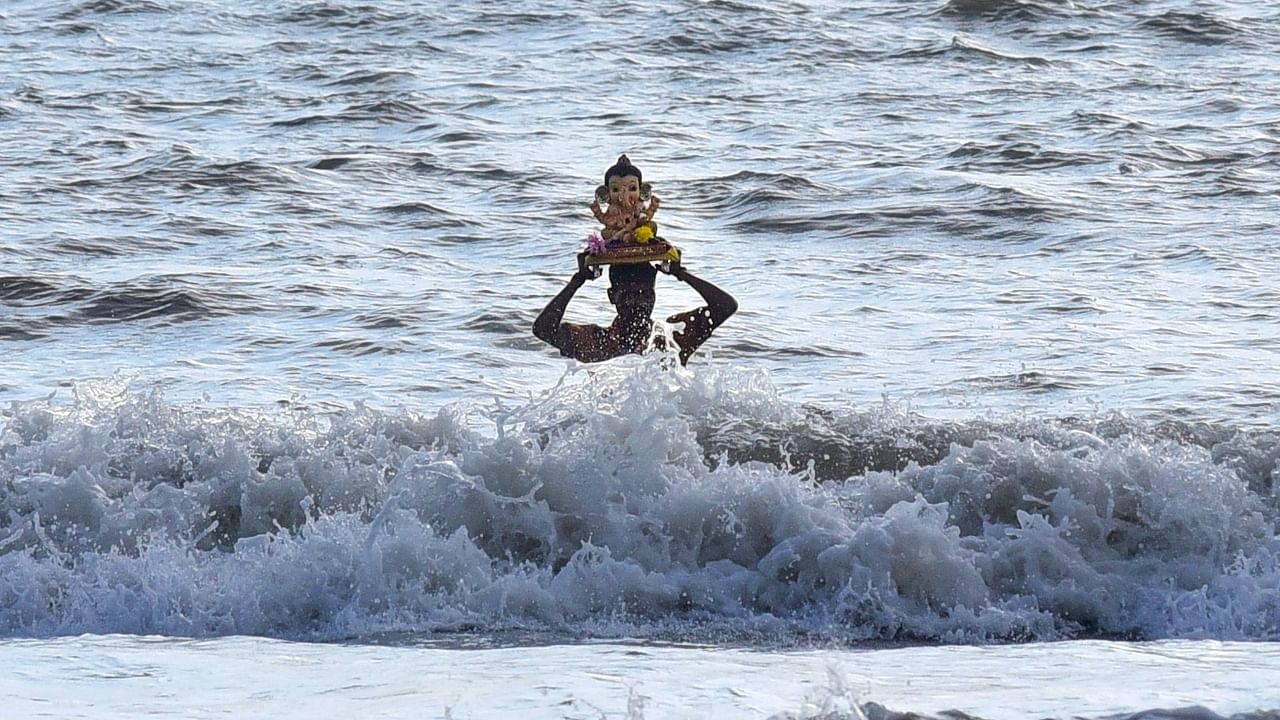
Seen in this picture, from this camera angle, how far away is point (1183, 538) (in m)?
7.71

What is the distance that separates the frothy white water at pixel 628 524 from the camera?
7.19 m

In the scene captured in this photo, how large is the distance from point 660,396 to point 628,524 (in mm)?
905

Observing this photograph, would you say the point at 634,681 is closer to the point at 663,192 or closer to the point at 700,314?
the point at 700,314

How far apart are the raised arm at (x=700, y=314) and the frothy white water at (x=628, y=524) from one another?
21cm

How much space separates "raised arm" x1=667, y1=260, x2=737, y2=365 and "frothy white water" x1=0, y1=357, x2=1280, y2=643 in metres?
0.21

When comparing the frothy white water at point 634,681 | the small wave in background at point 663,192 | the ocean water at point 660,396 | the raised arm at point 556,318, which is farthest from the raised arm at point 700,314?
the small wave in background at point 663,192

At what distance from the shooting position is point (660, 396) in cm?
848

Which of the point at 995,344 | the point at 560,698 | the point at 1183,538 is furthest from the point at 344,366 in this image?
the point at 560,698

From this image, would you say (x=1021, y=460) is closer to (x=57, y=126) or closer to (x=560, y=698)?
(x=560, y=698)

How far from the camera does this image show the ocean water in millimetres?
6441

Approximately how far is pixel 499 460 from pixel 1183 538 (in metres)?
2.94

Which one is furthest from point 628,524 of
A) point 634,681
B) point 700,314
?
point 634,681


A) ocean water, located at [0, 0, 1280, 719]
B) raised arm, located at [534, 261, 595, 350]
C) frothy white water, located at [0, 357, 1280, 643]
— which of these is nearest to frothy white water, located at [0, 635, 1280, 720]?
ocean water, located at [0, 0, 1280, 719]

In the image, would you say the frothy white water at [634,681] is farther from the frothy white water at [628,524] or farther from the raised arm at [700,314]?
the raised arm at [700,314]
